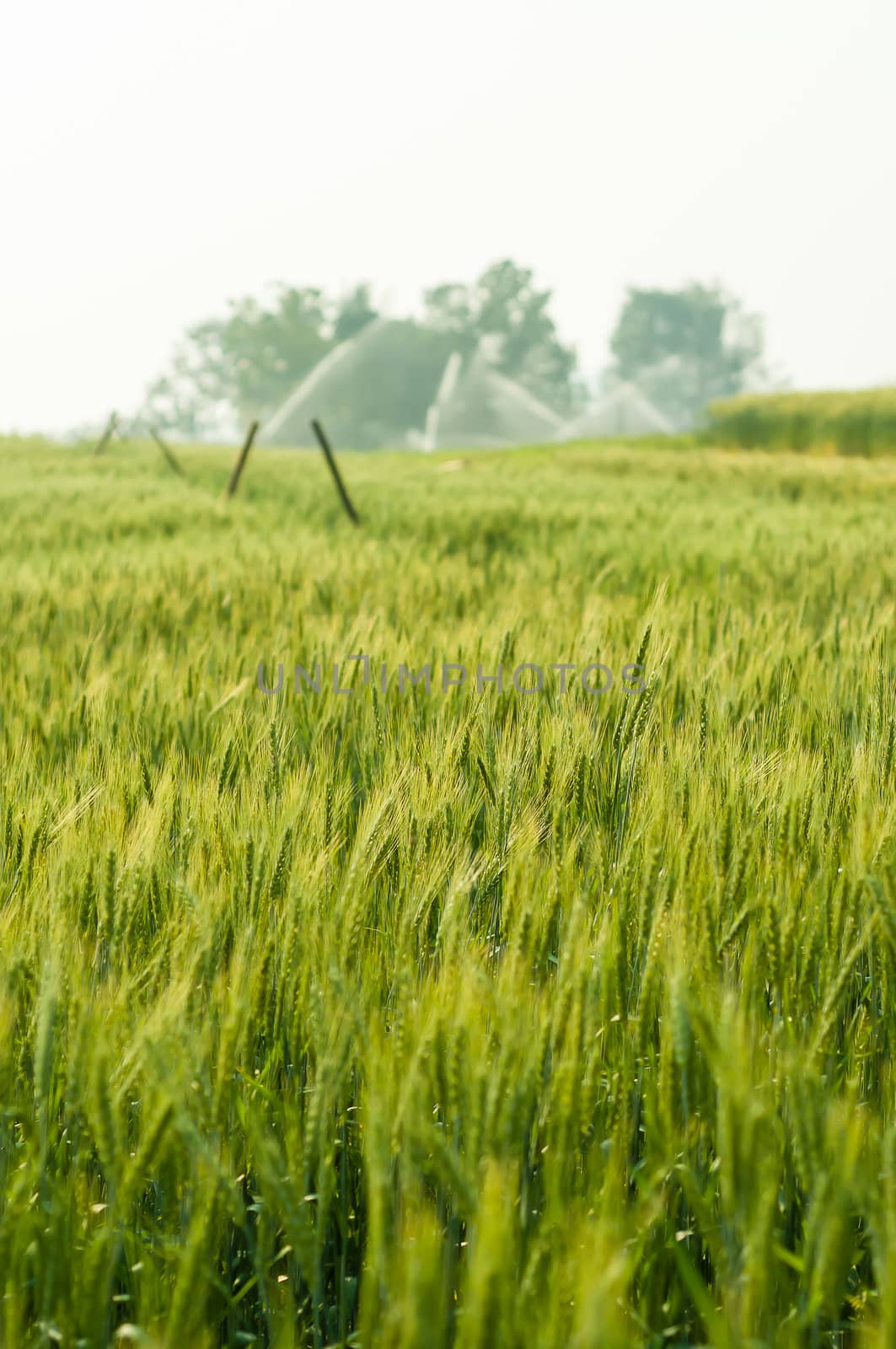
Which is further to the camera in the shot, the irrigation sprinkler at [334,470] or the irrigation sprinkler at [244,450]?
the irrigation sprinkler at [244,450]

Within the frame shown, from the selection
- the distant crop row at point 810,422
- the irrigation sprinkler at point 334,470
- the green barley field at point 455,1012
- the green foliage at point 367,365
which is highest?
the green foliage at point 367,365

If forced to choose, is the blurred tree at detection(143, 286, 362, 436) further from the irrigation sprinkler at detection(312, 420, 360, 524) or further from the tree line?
the irrigation sprinkler at detection(312, 420, 360, 524)

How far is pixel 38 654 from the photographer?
7.75ft

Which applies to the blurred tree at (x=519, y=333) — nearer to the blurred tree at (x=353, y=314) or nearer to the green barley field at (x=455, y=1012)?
the blurred tree at (x=353, y=314)

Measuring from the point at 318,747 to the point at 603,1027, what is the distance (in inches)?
33.5

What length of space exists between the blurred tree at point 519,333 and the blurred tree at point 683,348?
37.2 ft

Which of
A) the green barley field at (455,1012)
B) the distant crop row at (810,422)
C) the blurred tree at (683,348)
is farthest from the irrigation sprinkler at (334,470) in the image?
the blurred tree at (683,348)

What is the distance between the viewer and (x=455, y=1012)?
81 centimetres

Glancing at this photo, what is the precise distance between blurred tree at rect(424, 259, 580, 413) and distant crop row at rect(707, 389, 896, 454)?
35.7 m

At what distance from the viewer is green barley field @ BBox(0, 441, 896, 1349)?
2.16ft

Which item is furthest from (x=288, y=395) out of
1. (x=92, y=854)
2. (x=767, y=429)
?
(x=92, y=854)

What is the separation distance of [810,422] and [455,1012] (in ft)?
73.6

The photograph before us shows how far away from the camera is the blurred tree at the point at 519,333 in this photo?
57625mm

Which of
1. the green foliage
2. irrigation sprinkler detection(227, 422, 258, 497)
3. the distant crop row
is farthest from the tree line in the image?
irrigation sprinkler detection(227, 422, 258, 497)
